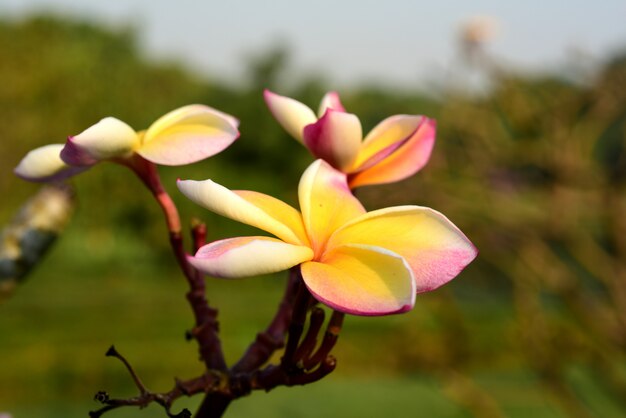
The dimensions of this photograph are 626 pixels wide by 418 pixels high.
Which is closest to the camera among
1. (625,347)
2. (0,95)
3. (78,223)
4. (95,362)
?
(625,347)

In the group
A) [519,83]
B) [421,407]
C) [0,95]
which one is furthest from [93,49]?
[519,83]

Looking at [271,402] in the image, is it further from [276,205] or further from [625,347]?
[276,205]

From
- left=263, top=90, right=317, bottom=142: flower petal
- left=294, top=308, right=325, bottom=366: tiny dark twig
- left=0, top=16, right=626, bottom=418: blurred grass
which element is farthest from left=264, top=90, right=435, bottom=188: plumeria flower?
left=0, top=16, right=626, bottom=418: blurred grass

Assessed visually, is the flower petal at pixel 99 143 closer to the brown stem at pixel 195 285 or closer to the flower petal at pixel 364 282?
the brown stem at pixel 195 285

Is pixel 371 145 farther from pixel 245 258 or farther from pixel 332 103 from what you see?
pixel 245 258

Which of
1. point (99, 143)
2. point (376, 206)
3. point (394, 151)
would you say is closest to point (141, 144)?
point (99, 143)

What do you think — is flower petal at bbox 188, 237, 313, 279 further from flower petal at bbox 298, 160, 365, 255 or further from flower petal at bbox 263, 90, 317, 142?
flower petal at bbox 263, 90, 317, 142
